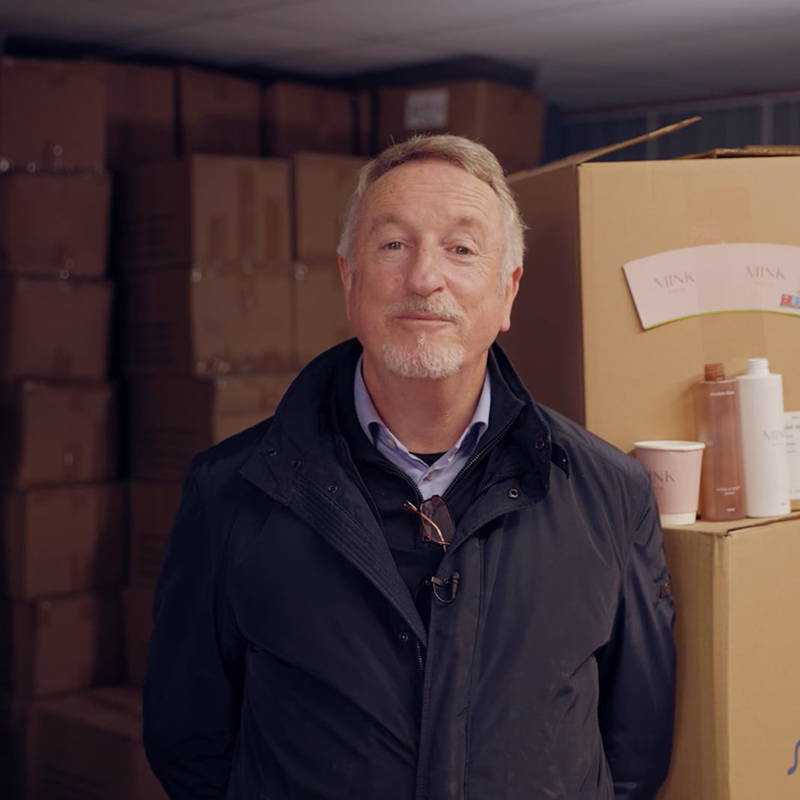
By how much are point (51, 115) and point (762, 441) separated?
8.11ft

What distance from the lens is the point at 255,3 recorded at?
123 inches

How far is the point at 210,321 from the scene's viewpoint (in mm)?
3365

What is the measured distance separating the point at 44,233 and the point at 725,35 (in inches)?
86.0

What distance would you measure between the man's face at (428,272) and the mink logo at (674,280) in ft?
0.74

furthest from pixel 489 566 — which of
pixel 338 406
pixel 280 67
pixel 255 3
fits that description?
pixel 280 67

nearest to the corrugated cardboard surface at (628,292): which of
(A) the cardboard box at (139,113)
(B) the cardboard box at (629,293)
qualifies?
(B) the cardboard box at (629,293)

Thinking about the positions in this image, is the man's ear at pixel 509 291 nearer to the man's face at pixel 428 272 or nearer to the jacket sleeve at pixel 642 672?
the man's face at pixel 428 272

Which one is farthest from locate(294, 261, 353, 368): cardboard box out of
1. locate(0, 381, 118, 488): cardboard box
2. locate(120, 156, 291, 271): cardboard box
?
locate(0, 381, 118, 488): cardboard box

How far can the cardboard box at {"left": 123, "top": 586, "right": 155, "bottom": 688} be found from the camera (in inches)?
136

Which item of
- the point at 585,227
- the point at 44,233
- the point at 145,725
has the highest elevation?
the point at 44,233

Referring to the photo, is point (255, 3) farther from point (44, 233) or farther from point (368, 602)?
point (368, 602)

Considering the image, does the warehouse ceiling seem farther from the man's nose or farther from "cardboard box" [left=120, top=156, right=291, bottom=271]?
the man's nose

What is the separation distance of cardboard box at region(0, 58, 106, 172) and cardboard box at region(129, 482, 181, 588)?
99 cm

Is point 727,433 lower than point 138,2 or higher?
lower
